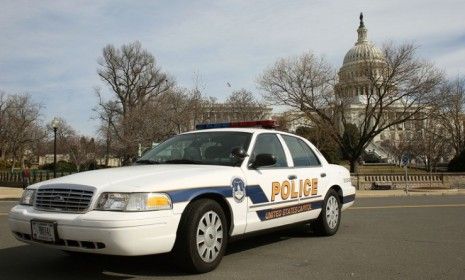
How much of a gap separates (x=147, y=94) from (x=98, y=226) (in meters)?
65.2

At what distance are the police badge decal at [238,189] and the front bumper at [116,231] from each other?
97cm

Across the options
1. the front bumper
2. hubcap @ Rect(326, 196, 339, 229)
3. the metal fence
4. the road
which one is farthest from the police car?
the metal fence

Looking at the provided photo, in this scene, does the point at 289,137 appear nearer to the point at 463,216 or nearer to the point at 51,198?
the point at 51,198

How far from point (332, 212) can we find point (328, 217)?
0.58ft

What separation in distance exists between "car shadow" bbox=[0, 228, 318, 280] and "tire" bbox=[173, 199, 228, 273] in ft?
0.86

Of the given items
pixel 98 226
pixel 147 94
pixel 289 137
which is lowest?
pixel 98 226

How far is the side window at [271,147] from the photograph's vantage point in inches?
279

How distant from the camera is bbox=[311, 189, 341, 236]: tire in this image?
8234 millimetres

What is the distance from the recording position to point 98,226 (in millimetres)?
5035

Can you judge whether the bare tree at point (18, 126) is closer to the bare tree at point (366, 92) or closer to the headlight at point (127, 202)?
the bare tree at point (366, 92)

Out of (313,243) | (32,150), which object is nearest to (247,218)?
(313,243)

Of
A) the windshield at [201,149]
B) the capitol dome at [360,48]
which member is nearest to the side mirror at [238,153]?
the windshield at [201,149]

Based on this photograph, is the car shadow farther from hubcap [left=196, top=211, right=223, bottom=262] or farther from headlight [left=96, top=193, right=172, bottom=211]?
headlight [left=96, top=193, right=172, bottom=211]

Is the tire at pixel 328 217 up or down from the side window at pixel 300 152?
down
